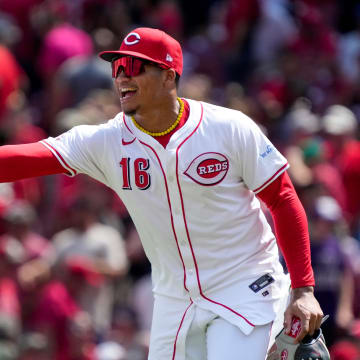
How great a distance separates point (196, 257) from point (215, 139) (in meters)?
0.52

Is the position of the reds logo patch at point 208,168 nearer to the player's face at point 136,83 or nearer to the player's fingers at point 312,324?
the player's face at point 136,83

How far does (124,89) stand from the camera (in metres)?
4.38

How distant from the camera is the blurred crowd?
24.0 ft

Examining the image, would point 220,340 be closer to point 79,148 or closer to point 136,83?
point 79,148

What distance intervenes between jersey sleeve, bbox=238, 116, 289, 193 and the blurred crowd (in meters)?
2.64

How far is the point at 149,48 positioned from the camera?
14.3ft

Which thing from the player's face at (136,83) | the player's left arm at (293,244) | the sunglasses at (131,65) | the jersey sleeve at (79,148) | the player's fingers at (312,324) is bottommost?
the player's fingers at (312,324)

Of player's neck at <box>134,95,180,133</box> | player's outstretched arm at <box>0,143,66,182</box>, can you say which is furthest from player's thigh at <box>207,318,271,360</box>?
player's outstretched arm at <box>0,143,66,182</box>

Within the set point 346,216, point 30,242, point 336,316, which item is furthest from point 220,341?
point 346,216

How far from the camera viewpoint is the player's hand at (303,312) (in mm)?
4199

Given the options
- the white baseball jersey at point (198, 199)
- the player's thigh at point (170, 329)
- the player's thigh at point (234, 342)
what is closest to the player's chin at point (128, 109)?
the white baseball jersey at point (198, 199)

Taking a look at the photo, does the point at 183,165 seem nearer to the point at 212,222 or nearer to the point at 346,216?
the point at 212,222

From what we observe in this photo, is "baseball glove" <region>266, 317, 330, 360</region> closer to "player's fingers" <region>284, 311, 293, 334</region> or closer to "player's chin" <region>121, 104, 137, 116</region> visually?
"player's fingers" <region>284, 311, 293, 334</region>

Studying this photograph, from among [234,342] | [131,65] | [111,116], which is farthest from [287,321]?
[111,116]
